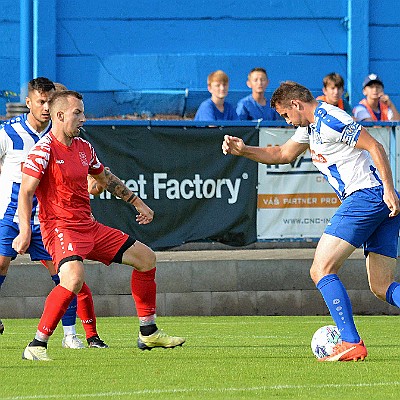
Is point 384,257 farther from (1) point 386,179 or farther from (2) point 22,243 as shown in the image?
(2) point 22,243

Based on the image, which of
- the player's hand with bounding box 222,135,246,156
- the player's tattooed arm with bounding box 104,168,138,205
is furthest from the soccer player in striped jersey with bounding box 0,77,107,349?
the player's hand with bounding box 222,135,246,156

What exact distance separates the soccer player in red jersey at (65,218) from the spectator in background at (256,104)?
20.0 feet

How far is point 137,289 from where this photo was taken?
1012 centimetres

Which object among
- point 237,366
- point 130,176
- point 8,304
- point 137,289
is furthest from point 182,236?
point 237,366

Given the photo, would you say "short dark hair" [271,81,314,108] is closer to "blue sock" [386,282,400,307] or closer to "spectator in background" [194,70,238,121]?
"blue sock" [386,282,400,307]

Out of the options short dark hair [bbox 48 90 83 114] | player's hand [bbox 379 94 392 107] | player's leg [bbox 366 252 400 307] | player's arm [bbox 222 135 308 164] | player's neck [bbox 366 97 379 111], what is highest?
player's hand [bbox 379 94 392 107]

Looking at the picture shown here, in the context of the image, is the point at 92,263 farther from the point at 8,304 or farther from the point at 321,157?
the point at 321,157

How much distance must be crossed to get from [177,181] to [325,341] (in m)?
5.83

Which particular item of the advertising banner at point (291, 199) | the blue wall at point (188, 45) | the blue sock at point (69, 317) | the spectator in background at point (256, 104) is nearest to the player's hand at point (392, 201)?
the blue sock at point (69, 317)

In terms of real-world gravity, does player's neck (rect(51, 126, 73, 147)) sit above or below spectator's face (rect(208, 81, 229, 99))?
below

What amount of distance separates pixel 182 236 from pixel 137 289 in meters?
5.00

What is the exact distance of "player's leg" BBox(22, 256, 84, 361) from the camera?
9.33 meters

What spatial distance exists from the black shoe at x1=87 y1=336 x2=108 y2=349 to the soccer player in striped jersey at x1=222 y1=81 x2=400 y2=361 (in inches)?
76.5

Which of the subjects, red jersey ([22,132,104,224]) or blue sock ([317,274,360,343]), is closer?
blue sock ([317,274,360,343])
